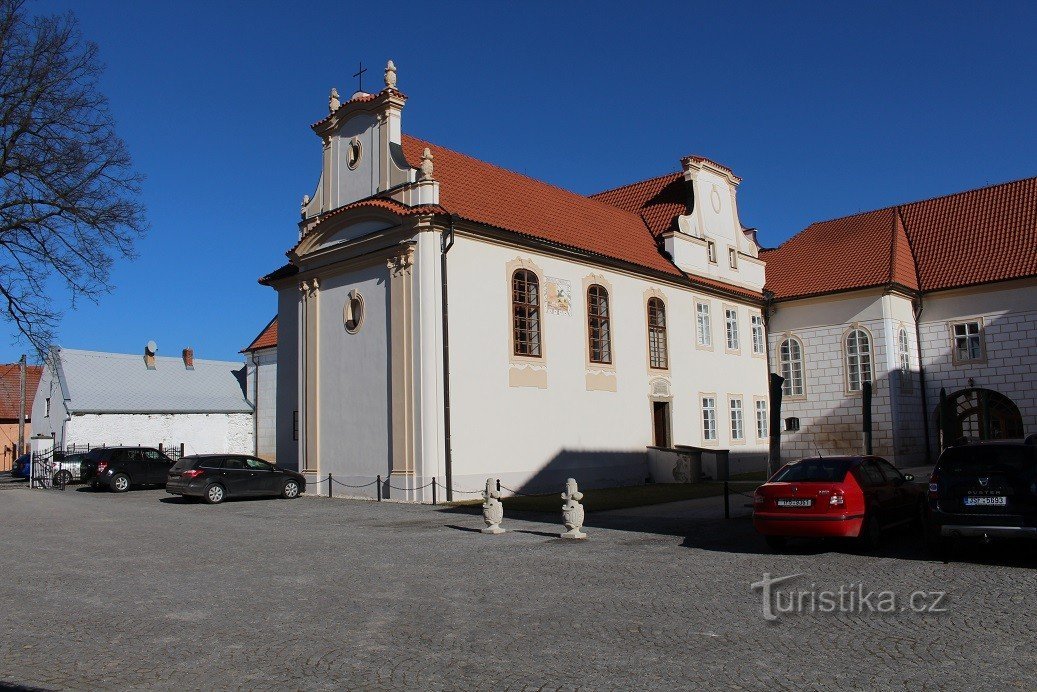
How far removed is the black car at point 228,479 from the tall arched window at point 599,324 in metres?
9.90

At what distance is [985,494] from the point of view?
1077 centimetres

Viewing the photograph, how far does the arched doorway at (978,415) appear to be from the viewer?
33.4 metres

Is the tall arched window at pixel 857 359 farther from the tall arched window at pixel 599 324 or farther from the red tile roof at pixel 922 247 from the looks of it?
the tall arched window at pixel 599 324

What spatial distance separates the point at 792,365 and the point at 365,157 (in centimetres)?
2098

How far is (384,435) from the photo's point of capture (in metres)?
23.0

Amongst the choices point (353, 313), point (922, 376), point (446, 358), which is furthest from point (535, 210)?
point (922, 376)

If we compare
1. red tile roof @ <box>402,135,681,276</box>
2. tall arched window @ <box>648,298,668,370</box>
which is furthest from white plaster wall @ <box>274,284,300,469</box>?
tall arched window @ <box>648,298,668,370</box>

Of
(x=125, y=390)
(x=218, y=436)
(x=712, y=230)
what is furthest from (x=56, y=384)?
(x=712, y=230)

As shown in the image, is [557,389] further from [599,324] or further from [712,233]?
[712,233]

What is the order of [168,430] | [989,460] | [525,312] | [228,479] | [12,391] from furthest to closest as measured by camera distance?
[12,391]
[168,430]
[525,312]
[228,479]
[989,460]

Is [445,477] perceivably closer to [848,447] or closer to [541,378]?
[541,378]

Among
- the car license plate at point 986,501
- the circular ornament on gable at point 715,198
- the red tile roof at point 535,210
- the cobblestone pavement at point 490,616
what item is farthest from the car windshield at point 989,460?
the circular ornament on gable at point 715,198

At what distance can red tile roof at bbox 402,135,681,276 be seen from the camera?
25.0 metres

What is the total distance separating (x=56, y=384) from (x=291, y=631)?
4359 cm
